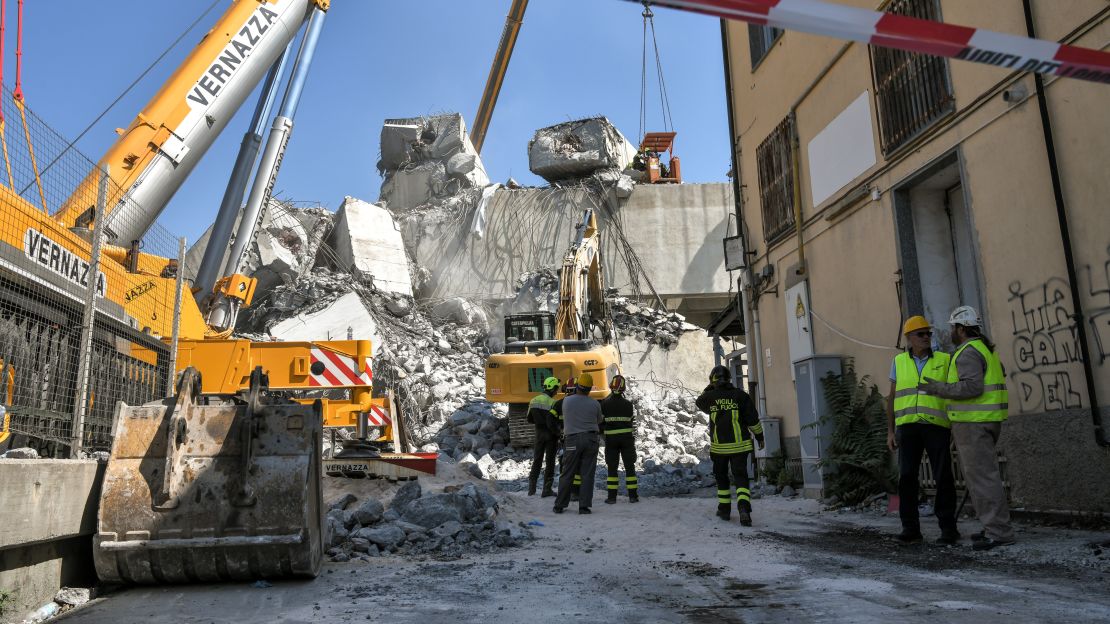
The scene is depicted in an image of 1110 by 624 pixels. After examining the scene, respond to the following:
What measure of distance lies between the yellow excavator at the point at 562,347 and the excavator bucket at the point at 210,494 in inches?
401

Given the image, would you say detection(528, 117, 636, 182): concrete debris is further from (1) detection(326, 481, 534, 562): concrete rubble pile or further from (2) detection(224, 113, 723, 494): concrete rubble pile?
(1) detection(326, 481, 534, 562): concrete rubble pile

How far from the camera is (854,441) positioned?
8758 mm

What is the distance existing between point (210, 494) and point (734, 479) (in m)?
4.94

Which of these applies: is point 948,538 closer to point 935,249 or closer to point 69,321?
point 935,249

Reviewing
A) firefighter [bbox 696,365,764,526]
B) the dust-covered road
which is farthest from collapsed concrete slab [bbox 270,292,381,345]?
the dust-covered road

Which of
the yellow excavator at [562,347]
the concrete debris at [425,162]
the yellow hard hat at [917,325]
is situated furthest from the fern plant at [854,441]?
the concrete debris at [425,162]

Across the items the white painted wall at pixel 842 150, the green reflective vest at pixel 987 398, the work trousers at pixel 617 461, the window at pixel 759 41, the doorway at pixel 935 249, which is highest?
the window at pixel 759 41

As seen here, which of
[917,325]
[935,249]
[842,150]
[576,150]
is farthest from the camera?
[576,150]

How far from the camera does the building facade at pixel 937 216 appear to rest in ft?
19.6

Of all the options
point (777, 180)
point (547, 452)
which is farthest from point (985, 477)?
point (777, 180)

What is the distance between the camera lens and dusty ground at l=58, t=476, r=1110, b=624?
367cm

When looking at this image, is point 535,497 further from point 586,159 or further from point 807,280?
point 586,159

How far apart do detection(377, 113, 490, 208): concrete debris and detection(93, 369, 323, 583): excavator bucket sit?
2537 centimetres

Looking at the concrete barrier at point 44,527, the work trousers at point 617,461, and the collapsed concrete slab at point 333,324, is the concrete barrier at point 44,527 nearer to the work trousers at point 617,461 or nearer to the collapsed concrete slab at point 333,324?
the work trousers at point 617,461
